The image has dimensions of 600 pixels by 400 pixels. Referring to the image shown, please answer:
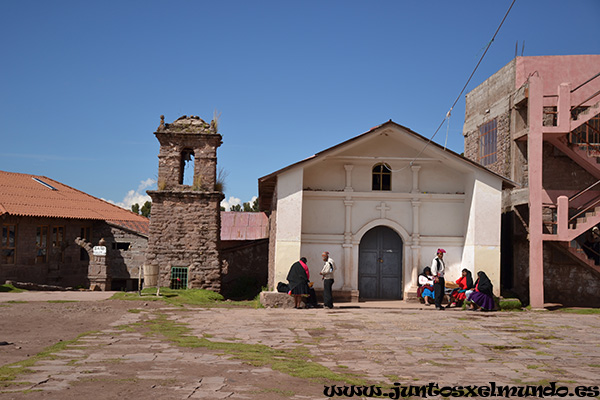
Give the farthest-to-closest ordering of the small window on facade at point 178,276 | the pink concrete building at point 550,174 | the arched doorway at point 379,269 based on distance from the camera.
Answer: the small window on facade at point 178,276, the arched doorway at point 379,269, the pink concrete building at point 550,174

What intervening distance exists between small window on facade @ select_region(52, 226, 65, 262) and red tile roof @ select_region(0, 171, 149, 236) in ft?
2.74

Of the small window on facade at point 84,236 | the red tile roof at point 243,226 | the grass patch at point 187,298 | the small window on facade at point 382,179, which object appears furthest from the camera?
the red tile roof at point 243,226

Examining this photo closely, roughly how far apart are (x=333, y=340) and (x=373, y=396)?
12.4 feet

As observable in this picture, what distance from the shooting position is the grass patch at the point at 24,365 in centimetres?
603

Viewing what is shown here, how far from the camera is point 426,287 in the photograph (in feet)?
53.1

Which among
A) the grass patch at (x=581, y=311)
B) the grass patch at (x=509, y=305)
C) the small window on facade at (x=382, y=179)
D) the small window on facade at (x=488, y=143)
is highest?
the small window on facade at (x=488, y=143)

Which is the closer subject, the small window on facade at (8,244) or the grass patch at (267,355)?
the grass patch at (267,355)

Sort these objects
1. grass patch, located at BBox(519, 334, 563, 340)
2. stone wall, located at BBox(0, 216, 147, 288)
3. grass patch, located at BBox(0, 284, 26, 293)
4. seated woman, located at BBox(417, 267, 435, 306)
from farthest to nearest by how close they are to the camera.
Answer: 1. stone wall, located at BBox(0, 216, 147, 288)
2. grass patch, located at BBox(0, 284, 26, 293)
3. seated woman, located at BBox(417, 267, 435, 306)
4. grass patch, located at BBox(519, 334, 563, 340)

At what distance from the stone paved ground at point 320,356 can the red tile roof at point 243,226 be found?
742 inches

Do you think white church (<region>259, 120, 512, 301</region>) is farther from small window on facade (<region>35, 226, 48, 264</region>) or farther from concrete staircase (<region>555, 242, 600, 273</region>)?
small window on facade (<region>35, 226, 48, 264</region>)

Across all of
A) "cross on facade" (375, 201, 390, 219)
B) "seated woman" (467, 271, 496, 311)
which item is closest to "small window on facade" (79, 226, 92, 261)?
"cross on facade" (375, 201, 390, 219)

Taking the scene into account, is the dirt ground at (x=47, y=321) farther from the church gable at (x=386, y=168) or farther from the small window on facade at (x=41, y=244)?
the small window on facade at (x=41, y=244)

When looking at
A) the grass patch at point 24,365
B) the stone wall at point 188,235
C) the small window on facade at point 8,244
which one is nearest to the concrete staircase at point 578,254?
the stone wall at point 188,235

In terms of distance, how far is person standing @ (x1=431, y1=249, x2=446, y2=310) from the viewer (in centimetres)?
1523
